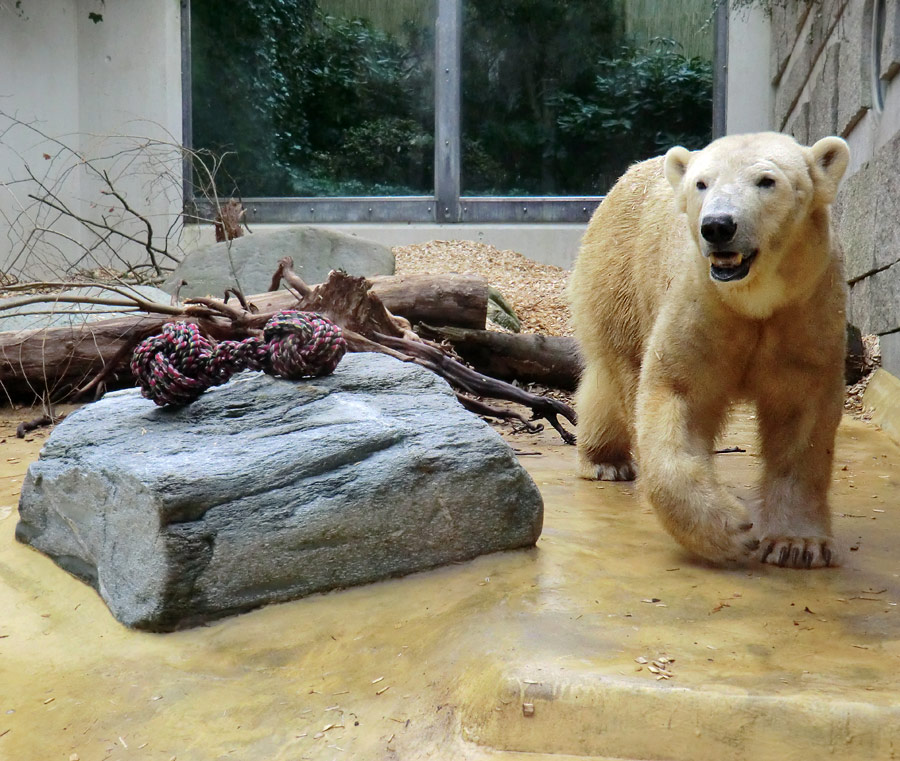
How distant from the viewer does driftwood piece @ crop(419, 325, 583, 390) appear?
560 centimetres

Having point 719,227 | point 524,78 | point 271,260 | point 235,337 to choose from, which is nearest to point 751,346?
point 719,227

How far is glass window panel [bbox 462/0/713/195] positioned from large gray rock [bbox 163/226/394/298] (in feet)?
8.58

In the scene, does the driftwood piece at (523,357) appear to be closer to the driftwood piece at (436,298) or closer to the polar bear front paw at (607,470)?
the driftwood piece at (436,298)

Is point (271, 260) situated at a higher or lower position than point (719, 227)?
lower

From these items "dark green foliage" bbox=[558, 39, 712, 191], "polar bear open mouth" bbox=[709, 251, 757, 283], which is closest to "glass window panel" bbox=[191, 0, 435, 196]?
"dark green foliage" bbox=[558, 39, 712, 191]

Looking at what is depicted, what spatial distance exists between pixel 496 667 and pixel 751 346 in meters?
1.30

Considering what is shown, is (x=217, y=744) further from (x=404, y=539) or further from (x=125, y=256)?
(x=125, y=256)

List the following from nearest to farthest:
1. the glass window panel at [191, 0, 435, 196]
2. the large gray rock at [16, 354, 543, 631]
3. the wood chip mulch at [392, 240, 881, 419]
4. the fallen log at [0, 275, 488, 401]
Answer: the large gray rock at [16, 354, 543, 631] < the fallen log at [0, 275, 488, 401] < the wood chip mulch at [392, 240, 881, 419] < the glass window panel at [191, 0, 435, 196]

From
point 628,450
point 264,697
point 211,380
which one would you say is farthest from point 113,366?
point 264,697

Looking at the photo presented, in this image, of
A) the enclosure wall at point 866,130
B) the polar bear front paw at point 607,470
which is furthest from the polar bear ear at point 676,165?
the enclosure wall at point 866,130

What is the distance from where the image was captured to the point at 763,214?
8.50ft

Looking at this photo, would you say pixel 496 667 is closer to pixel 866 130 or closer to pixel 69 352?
pixel 69 352

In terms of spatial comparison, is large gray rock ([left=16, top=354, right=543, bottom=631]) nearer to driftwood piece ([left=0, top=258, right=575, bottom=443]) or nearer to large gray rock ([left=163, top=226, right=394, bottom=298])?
driftwood piece ([left=0, top=258, right=575, bottom=443])

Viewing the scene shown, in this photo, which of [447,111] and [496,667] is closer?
[496,667]
